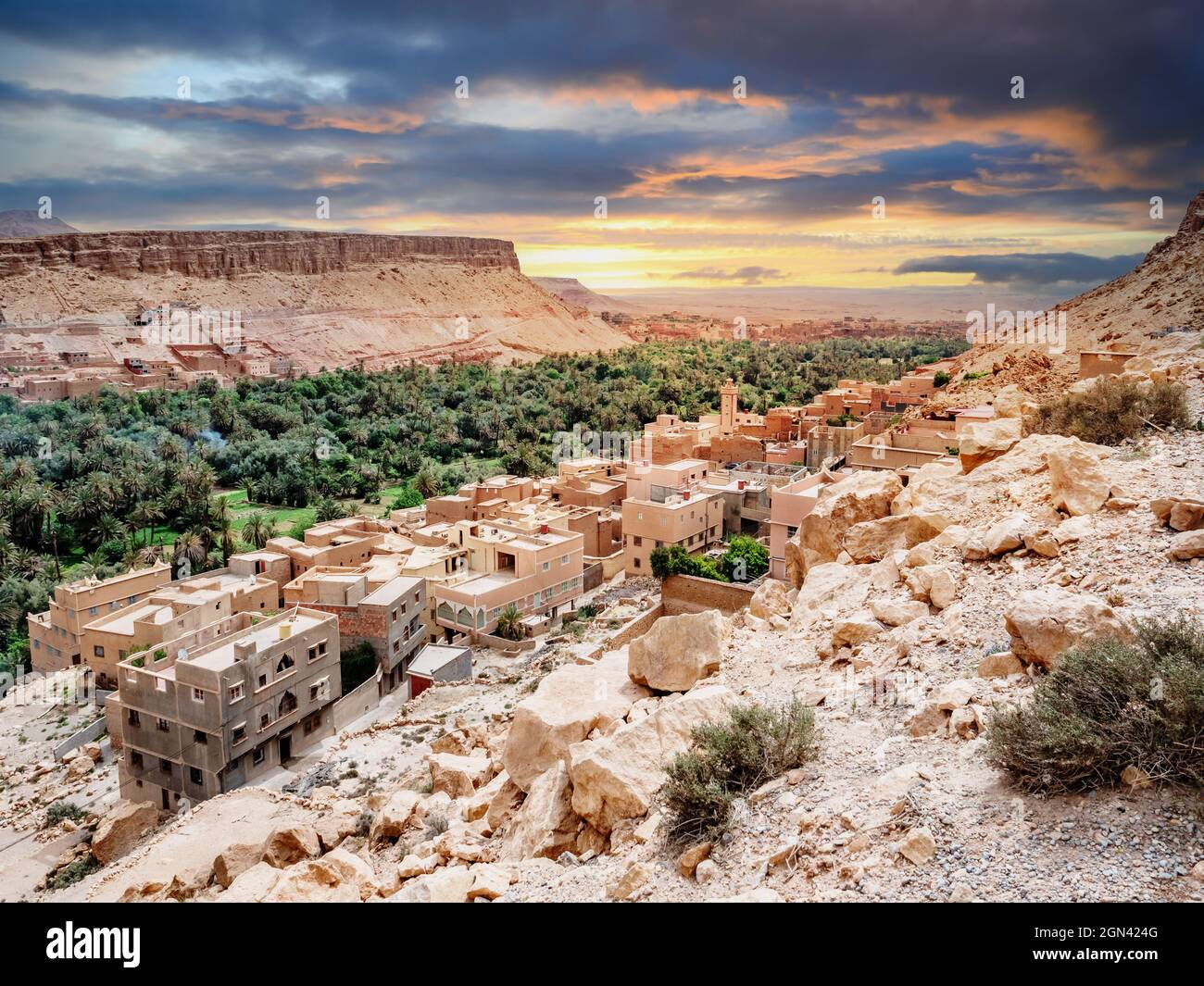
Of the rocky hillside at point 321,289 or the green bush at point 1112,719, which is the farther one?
the rocky hillside at point 321,289

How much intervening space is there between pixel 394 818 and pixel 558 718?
127cm

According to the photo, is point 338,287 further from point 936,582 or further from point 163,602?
point 936,582

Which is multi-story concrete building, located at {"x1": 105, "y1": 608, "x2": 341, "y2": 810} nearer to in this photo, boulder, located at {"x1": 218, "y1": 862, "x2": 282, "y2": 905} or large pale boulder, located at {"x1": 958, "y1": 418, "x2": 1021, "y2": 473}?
boulder, located at {"x1": 218, "y1": 862, "x2": 282, "y2": 905}

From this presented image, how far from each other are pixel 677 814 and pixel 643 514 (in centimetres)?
1464

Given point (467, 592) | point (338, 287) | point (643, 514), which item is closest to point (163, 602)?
point (467, 592)

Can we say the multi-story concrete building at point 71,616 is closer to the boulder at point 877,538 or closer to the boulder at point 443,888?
the boulder at point 877,538

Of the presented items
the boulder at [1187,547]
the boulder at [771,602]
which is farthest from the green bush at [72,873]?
the boulder at [1187,547]

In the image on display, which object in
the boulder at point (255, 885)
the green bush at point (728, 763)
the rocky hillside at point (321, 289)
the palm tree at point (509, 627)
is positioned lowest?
the palm tree at point (509, 627)

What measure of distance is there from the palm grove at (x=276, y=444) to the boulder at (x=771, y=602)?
52.6 feet

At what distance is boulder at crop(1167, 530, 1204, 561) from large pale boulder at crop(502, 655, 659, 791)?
A: 298 cm

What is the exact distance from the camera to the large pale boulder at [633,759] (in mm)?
3842

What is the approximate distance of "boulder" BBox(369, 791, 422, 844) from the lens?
5.29 metres

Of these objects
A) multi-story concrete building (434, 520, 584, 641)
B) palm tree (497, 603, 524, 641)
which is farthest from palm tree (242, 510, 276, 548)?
palm tree (497, 603, 524, 641)

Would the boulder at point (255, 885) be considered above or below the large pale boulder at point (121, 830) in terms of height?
above
